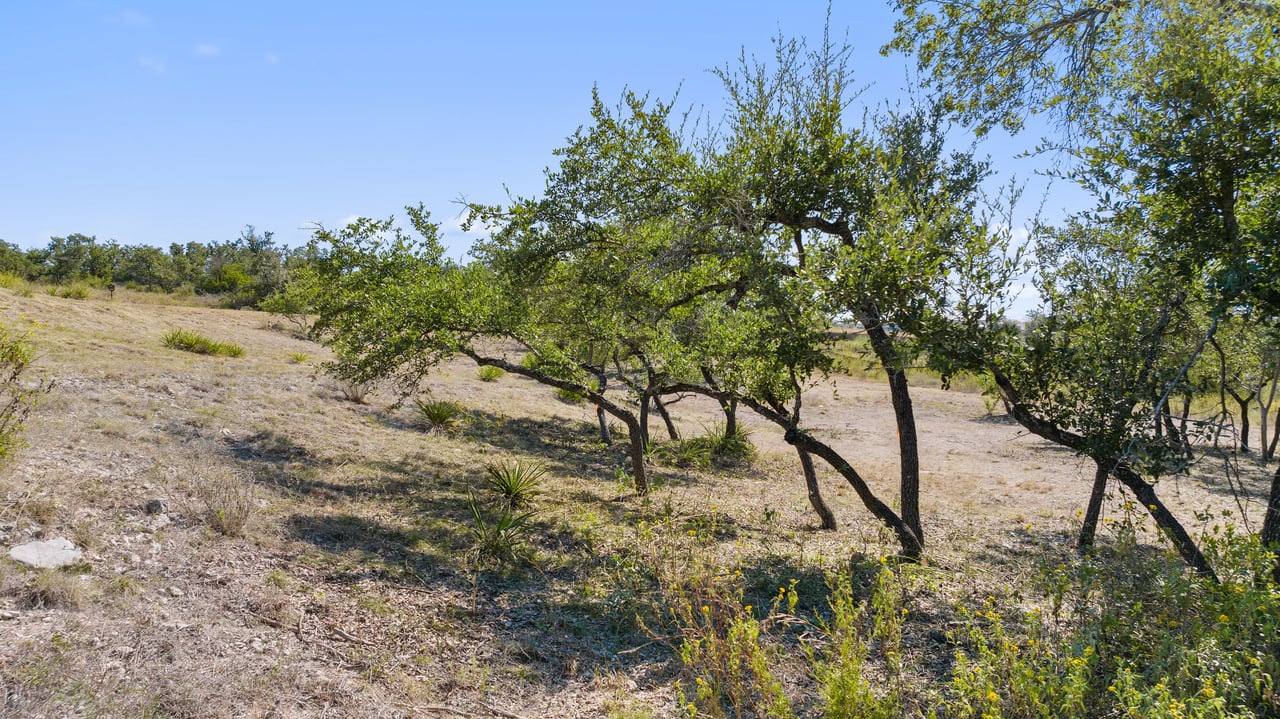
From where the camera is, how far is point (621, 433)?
18391mm

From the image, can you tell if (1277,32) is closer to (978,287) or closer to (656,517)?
(978,287)

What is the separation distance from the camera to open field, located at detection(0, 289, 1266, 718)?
4.41 metres

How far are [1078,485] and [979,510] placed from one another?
438cm

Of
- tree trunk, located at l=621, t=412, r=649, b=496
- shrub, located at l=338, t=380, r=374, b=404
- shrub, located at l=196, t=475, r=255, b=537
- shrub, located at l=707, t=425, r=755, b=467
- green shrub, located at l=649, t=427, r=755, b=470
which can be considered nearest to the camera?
shrub, located at l=196, t=475, r=255, b=537

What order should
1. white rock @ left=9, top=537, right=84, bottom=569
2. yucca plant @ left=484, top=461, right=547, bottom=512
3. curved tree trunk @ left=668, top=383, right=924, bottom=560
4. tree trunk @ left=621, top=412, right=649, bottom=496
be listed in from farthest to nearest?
1. tree trunk @ left=621, top=412, right=649, bottom=496
2. yucca plant @ left=484, top=461, right=547, bottom=512
3. curved tree trunk @ left=668, top=383, right=924, bottom=560
4. white rock @ left=9, top=537, right=84, bottom=569

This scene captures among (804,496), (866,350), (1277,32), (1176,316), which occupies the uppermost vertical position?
(1277,32)

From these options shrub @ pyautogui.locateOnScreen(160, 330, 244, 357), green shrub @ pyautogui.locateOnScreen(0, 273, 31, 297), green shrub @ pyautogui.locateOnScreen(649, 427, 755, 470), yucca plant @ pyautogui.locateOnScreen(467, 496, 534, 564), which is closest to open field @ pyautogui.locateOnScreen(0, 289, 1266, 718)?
yucca plant @ pyautogui.locateOnScreen(467, 496, 534, 564)

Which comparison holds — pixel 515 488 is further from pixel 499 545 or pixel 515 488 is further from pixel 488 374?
pixel 488 374

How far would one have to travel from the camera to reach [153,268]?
45.6 metres

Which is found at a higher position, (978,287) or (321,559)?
(978,287)

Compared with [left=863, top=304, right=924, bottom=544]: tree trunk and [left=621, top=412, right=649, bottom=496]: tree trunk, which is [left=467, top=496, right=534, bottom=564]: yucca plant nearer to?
[left=621, top=412, right=649, bottom=496]: tree trunk

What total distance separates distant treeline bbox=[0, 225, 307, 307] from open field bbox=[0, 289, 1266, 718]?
26916mm

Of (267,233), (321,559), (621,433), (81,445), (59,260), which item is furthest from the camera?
(267,233)

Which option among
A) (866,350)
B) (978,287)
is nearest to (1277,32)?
(978,287)
